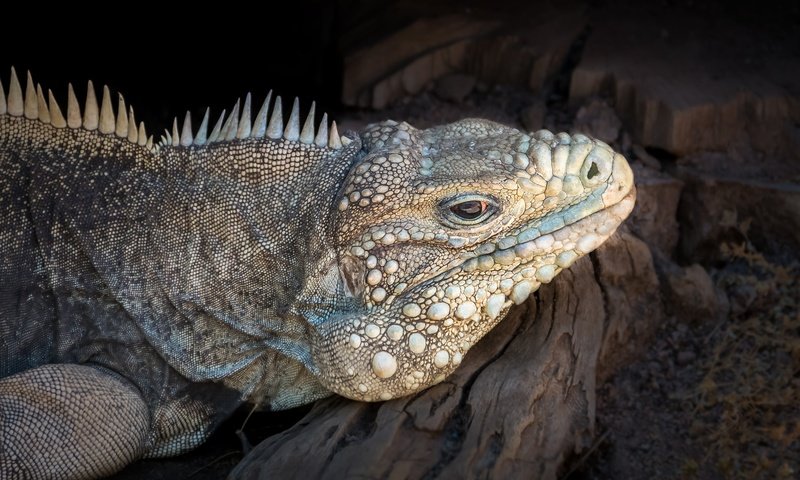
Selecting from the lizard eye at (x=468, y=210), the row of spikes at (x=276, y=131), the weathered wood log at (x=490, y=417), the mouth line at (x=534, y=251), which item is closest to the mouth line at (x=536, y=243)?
the mouth line at (x=534, y=251)

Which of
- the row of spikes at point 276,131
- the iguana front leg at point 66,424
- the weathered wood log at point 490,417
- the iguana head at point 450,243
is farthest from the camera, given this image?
the row of spikes at point 276,131


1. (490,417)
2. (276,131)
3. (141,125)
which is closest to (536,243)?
(490,417)

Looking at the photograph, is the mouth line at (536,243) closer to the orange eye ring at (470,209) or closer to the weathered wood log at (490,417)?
the orange eye ring at (470,209)

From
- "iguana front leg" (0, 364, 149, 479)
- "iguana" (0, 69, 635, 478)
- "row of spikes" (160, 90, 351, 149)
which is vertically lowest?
"iguana front leg" (0, 364, 149, 479)

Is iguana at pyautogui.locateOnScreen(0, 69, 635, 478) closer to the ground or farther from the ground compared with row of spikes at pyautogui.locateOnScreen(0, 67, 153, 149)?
closer to the ground

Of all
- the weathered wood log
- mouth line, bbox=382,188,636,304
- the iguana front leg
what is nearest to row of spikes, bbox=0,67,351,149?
mouth line, bbox=382,188,636,304

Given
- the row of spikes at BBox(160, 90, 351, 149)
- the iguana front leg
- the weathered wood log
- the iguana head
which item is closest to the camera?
the weathered wood log

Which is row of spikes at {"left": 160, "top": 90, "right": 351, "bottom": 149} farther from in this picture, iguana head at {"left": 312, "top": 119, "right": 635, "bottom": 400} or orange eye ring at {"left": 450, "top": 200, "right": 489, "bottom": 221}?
orange eye ring at {"left": 450, "top": 200, "right": 489, "bottom": 221}

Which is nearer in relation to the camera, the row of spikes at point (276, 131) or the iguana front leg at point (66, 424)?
the iguana front leg at point (66, 424)

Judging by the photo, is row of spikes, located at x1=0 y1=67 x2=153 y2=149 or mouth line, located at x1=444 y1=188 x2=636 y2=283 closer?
mouth line, located at x1=444 y1=188 x2=636 y2=283
